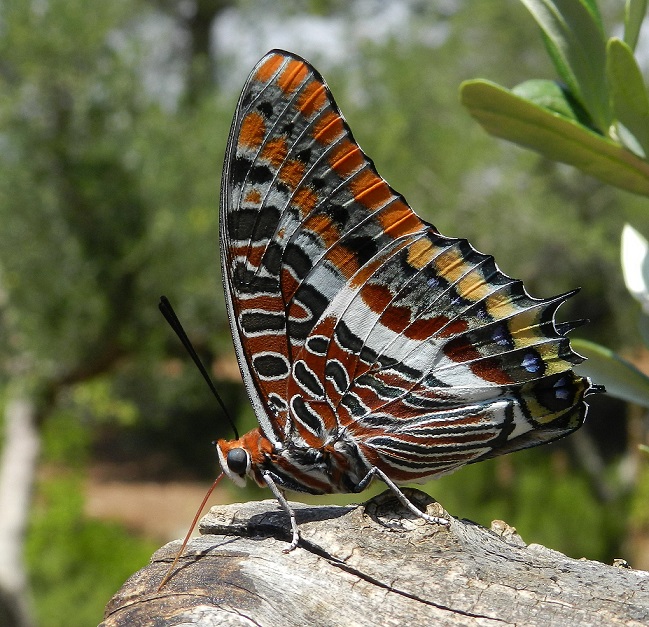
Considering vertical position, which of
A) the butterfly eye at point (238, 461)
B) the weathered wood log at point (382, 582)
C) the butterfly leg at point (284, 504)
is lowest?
the weathered wood log at point (382, 582)

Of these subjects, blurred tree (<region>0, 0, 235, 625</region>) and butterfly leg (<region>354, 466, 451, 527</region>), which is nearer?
butterfly leg (<region>354, 466, 451, 527</region>)

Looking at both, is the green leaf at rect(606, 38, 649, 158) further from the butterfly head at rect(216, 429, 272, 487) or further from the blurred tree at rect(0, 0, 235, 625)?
the blurred tree at rect(0, 0, 235, 625)

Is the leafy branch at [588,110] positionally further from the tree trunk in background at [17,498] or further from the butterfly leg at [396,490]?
the tree trunk in background at [17,498]

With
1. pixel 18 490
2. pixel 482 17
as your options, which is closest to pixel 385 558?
pixel 18 490

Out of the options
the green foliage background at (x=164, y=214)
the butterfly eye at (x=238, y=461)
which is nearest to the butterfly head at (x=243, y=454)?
the butterfly eye at (x=238, y=461)

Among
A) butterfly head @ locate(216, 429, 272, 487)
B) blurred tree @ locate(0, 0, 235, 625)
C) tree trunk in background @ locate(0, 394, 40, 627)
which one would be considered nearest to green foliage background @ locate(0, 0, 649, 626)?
blurred tree @ locate(0, 0, 235, 625)

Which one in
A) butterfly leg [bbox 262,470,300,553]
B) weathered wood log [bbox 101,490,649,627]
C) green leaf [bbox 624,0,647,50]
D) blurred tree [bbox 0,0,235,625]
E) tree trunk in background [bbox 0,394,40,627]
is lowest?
weathered wood log [bbox 101,490,649,627]

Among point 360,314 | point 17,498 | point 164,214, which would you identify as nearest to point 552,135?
point 360,314

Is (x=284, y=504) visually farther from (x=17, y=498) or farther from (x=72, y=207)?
(x=17, y=498)
